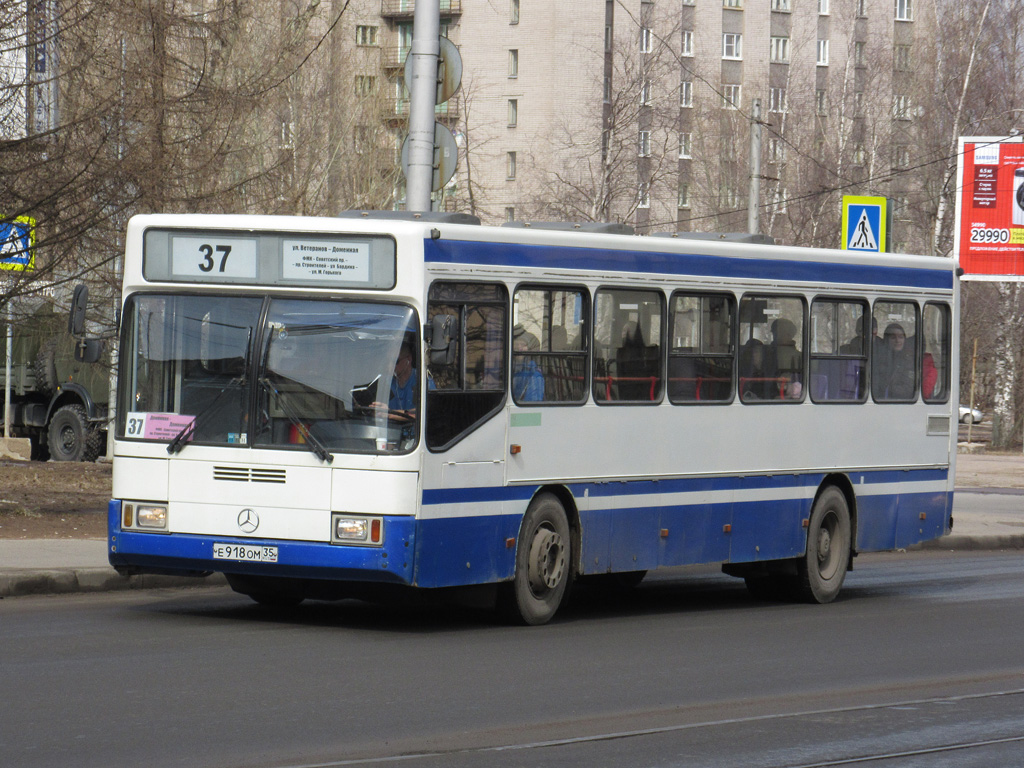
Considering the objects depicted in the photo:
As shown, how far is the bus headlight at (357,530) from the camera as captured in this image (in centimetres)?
1078

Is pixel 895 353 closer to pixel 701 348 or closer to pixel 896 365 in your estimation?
pixel 896 365

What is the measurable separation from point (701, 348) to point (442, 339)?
301cm

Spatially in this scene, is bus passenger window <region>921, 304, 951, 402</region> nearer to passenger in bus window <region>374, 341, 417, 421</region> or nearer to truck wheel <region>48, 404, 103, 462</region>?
passenger in bus window <region>374, 341, 417, 421</region>

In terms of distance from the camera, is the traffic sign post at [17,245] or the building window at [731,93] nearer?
the traffic sign post at [17,245]

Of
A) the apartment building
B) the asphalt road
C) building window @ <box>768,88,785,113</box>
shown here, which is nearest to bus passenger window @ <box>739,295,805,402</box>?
the asphalt road

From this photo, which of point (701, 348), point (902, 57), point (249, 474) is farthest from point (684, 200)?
point (249, 474)

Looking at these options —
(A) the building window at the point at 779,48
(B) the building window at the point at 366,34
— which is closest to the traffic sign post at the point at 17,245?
(B) the building window at the point at 366,34

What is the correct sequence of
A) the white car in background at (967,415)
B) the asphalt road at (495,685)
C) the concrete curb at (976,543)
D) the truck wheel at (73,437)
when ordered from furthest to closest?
the white car in background at (967,415), the truck wheel at (73,437), the concrete curb at (976,543), the asphalt road at (495,685)

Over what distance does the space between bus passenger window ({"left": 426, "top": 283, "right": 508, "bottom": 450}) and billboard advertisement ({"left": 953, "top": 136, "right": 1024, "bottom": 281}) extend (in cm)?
2635

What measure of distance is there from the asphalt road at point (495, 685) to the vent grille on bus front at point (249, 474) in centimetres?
95

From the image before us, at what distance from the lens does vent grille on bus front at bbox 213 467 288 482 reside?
36.1 feet

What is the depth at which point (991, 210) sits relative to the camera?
36.5m

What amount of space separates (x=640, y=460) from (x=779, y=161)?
50247mm

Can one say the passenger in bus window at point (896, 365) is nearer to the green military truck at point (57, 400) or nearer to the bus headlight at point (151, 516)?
the bus headlight at point (151, 516)
